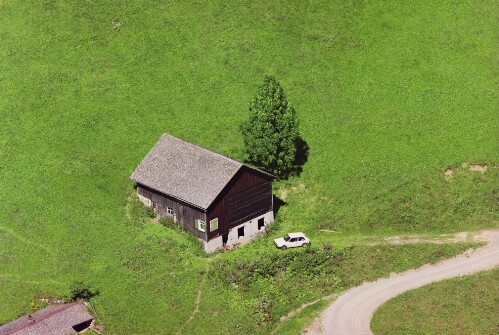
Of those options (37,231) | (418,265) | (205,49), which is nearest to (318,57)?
(205,49)

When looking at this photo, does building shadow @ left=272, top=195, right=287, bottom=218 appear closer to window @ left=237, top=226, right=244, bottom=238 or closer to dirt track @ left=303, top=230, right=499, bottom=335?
window @ left=237, top=226, right=244, bottom=238

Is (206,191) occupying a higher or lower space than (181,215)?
higher

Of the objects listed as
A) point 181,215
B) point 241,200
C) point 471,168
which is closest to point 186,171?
point 181,215

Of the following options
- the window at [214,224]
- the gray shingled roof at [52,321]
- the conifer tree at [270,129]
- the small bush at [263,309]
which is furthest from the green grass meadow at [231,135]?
the conifer tree at [270,129]

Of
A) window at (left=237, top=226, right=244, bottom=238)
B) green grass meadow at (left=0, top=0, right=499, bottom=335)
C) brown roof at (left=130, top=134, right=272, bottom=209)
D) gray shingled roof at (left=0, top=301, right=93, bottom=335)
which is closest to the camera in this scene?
gray shingled roof at (left=0, top=301, right=93, bottom=335)

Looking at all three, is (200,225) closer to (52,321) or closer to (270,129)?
(270,129)

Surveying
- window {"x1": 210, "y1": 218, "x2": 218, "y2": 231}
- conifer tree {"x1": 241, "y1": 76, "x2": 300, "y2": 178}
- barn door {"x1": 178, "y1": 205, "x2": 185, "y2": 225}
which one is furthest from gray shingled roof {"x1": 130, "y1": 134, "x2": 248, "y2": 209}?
conifer tree {"x1": 241, "y1": 76, "x2": 300, "y2": 178}

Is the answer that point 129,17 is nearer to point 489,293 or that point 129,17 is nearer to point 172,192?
point 172,192
